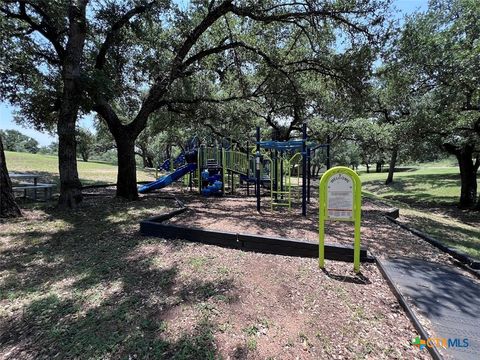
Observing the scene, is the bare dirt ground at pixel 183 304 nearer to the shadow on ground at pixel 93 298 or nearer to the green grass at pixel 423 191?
the shadow on ground at pixel 93 298

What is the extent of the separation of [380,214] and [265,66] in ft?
20.9

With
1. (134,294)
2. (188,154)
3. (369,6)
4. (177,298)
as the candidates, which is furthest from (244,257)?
(188,154)

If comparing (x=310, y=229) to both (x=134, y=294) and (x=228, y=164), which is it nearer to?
(x=134, y=294)

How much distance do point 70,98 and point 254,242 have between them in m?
5.89

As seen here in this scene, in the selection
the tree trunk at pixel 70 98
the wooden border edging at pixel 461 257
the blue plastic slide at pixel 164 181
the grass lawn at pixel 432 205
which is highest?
the tree trunk at pixel 70 98

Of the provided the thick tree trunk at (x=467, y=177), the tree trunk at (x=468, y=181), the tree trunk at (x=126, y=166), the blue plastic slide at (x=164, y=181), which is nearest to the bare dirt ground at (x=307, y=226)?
the tree trunk at (x=126, y=166)

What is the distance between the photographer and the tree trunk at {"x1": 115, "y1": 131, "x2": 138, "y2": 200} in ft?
28.6

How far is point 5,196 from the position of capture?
6.15 m

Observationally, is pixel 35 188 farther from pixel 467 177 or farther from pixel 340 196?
pixel 467 177

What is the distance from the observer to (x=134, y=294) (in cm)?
312

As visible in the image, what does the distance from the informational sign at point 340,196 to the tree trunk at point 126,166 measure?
6.84m

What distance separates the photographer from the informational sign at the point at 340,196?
377 centimetres

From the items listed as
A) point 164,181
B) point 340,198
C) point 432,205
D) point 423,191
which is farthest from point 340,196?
point 423,191

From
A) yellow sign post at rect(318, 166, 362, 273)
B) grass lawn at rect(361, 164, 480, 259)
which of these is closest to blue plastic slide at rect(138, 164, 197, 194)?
grass lawn at rect(361, 164, 480, 259)
